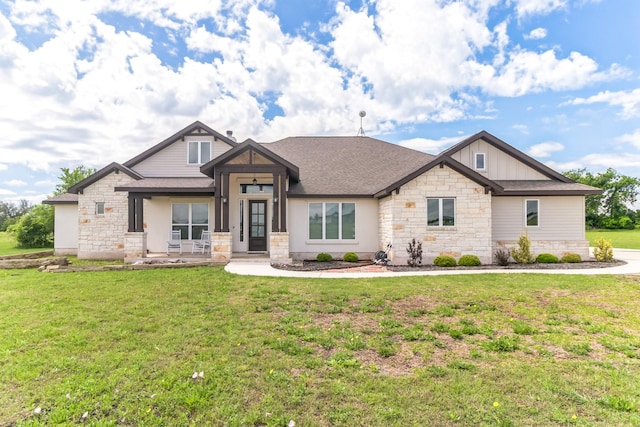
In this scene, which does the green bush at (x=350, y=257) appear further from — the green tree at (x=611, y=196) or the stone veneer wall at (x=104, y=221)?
the green tree at (x=611, y=196)

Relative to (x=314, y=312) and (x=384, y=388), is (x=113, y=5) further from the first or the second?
(x=384, y=388)

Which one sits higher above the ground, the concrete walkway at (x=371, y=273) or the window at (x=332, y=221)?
the window at (x=332, y=221)

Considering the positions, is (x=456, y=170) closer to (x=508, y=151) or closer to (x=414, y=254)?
(x=414, y=254)

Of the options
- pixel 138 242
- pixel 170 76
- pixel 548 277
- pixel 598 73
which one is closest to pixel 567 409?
pixel 548 277

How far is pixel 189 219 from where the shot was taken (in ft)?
51.1

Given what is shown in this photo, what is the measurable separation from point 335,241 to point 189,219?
279 inches

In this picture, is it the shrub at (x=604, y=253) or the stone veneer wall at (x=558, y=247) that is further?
the stone veneer wall at (x=558, y=247)

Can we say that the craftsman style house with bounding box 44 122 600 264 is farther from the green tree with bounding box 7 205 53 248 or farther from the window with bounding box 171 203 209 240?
the green tree with bounding box 7 205 53 248

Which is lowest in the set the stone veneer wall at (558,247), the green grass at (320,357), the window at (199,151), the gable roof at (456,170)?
the green grass at (320,357)

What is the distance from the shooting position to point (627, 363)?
167 inches

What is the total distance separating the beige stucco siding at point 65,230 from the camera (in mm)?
17203

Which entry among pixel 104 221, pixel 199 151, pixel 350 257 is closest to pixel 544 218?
pixel 350 257

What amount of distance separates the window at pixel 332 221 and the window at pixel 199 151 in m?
6.06

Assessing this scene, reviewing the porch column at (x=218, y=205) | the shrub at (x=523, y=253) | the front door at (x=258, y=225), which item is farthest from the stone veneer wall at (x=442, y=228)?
the porch column at (x=218, y=205)
